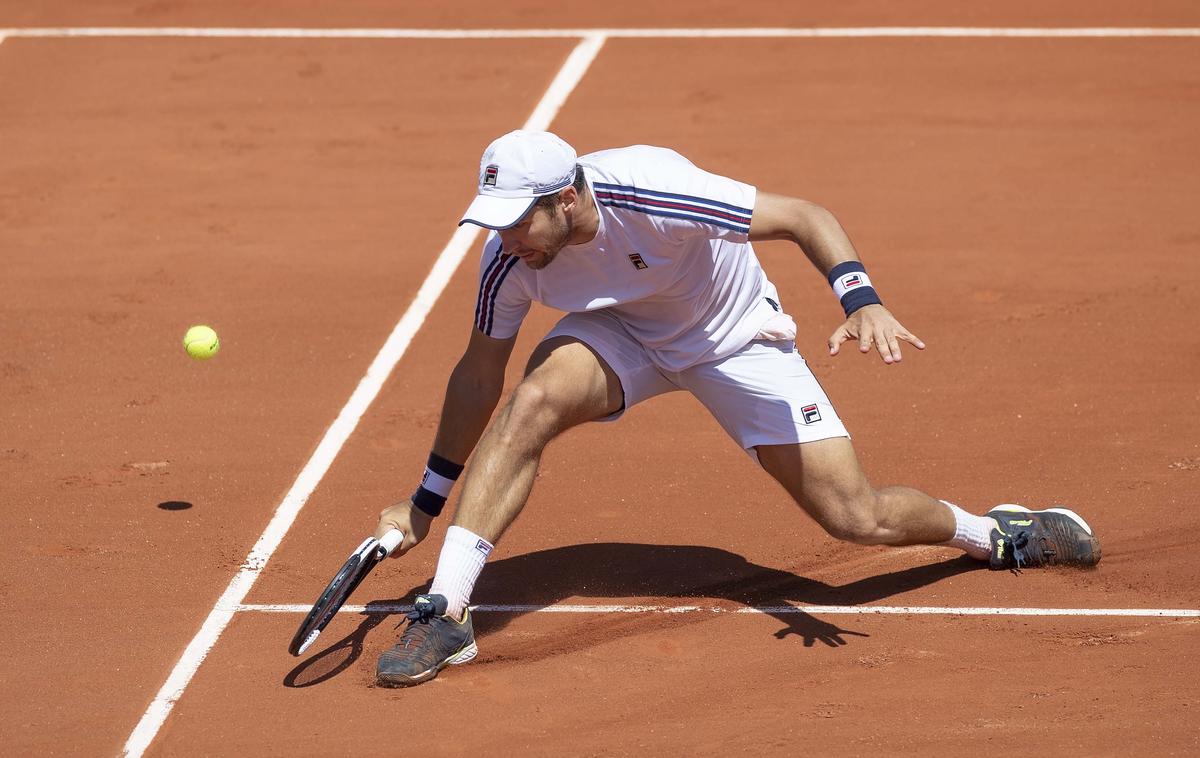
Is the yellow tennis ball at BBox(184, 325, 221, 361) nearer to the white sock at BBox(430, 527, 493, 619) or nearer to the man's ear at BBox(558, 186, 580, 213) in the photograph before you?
the white sock at BBox(430, 527, 493, 619)

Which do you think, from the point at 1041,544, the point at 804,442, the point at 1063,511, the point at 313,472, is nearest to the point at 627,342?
the point at 804,442

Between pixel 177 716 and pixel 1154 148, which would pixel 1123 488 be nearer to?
pixel 177 716

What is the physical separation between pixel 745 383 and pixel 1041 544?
1.51m

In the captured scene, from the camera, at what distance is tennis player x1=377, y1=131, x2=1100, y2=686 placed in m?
5.66

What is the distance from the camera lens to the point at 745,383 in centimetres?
610

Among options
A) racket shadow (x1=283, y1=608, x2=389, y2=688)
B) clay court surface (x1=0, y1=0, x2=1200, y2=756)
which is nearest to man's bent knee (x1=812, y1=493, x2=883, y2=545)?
clay court surface (x1=0, y1=0, x2=1200, y2=756)

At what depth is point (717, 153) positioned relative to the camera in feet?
38.3

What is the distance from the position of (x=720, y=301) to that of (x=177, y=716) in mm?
2549

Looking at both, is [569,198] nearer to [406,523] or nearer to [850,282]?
[850,282]

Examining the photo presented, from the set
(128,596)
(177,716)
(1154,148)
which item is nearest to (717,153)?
(1154,148)

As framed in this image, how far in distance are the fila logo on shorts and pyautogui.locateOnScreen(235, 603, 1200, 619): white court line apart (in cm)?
81

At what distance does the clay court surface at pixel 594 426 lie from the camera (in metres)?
5.65

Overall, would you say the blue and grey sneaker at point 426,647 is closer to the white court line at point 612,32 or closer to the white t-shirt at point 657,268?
the white t-shirt at point 657,268

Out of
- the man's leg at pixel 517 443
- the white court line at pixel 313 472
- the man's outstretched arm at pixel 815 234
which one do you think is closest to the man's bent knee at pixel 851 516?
the man's outstretched arm at pixel 815 234
